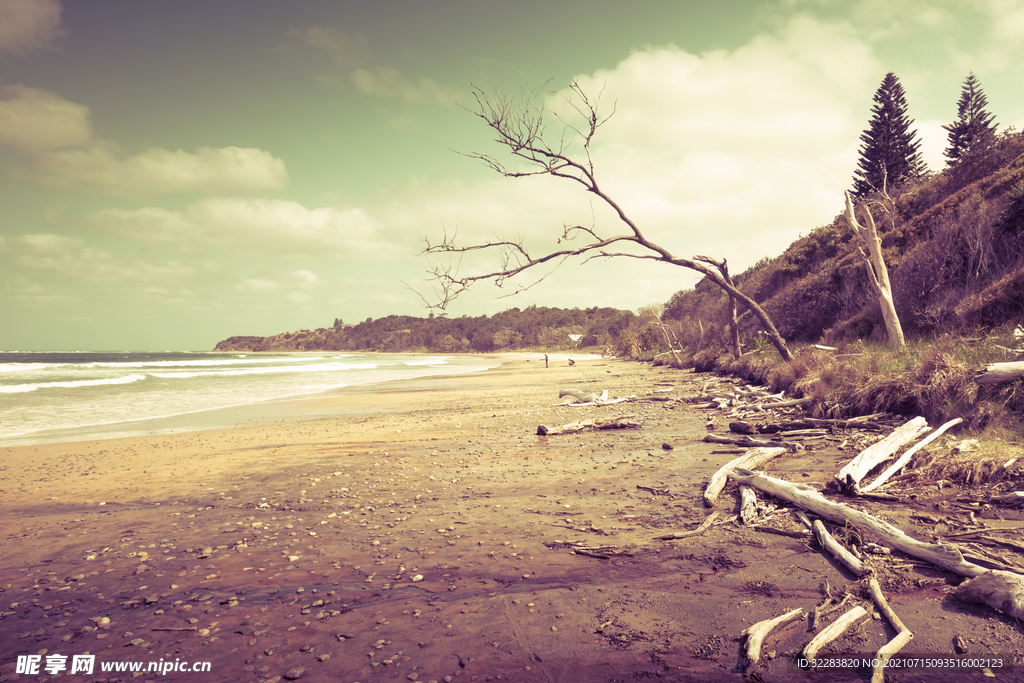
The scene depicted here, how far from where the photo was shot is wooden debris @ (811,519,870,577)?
381 cm

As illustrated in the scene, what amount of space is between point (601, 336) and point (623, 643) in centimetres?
8999

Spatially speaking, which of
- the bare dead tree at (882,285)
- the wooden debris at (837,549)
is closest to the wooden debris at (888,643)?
the wooden debris at (837,549)

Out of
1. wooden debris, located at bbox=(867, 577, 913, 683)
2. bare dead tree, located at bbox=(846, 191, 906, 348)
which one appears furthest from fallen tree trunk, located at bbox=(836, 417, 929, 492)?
bare dead tree, located at bbox=(846, 191, 906, 348)

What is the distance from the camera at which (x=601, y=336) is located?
91.5 meters

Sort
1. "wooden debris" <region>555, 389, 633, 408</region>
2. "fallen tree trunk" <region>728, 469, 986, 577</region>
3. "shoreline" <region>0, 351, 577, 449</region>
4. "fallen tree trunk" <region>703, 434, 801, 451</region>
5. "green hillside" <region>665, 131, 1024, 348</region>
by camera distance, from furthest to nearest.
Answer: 1. "wooden debris" <region>555, 389, 633, 408</region>
2. "shoreline" <region>0, 351, 577, 449</region>
3. "green hillside" <region>665, 131, 1024, 348</region>
4. "fallen tree trunk" <region>703, 434, 801, 451</region>
5. "fallen tree trunk" <region>728, 469, 986, 577</region>

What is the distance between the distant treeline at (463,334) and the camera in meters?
116

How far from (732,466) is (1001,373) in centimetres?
434

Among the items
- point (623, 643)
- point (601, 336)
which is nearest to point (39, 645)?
point (623, 643)

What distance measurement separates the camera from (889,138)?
4831cm

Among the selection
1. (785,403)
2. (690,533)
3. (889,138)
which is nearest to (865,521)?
(690,533)

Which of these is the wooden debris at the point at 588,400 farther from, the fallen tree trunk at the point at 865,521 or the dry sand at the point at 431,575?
the fallen tree trunk at the point at 865,521

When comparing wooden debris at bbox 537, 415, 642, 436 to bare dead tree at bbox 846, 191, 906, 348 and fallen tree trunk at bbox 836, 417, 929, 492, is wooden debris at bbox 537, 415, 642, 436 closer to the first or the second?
fallen tree trunk at bbox 836, 417, 929, 492

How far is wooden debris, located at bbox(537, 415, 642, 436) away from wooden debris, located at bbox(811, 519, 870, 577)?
6334 mm

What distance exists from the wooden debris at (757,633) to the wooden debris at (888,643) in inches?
20.5
